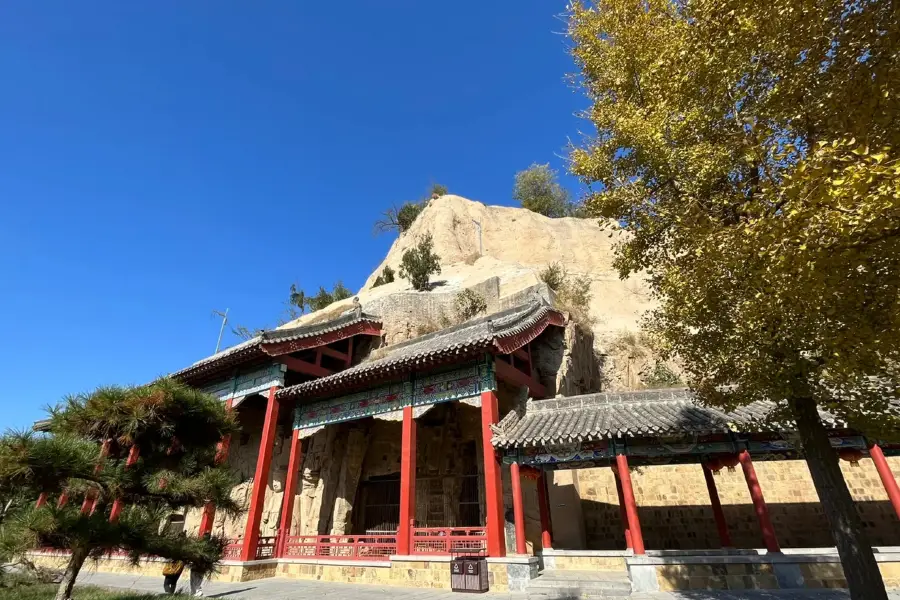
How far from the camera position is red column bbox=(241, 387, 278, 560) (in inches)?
439

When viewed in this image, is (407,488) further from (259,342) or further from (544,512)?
(259,342)

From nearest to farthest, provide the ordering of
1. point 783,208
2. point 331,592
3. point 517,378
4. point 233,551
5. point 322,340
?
point 783,208
point 331,592
point 517,378
point 233,551
point 322,340

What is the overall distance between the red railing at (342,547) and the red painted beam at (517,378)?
4546 millimetres

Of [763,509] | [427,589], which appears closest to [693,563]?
[763,509]

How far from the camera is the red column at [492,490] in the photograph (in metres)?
8.71

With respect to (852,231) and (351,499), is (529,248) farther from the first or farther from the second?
(852,231)

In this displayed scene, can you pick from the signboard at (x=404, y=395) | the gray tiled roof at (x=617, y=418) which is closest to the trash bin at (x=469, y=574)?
the gray tiled roof at (x=617, y=418)

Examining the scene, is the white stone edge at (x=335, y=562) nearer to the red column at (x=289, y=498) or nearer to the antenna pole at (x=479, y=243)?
the red column at (x=289, y=498)

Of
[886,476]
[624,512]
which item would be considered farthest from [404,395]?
[886,476]

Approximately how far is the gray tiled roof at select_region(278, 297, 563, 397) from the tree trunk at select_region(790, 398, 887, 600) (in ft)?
18.0

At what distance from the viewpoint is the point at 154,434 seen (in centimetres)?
620

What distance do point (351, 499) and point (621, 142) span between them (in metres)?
12.2

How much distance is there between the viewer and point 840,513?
4.66 m

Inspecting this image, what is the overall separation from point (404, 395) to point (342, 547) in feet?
14.2
